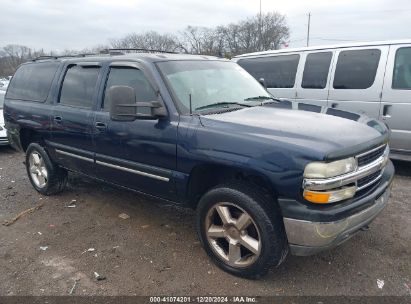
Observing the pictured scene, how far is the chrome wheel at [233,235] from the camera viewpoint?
300cm

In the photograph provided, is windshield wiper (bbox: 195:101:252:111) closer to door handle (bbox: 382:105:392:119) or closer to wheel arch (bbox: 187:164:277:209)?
wheel arch (bbox: 187:164:277:209)

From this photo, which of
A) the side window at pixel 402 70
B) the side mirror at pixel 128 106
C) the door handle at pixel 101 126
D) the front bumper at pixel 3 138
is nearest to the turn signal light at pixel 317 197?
the side mirror at pixel 128 106

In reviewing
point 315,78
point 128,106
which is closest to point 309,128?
point 128,106

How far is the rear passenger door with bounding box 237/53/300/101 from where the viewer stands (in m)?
6.58

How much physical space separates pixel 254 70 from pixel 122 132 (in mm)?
4139

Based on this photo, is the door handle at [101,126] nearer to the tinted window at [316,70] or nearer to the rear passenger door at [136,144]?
the rear passenger door at [136,144]

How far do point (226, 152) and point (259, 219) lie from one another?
1.86 ft

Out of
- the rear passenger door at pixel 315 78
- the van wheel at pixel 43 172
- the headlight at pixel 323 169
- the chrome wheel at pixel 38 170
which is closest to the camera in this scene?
the headlight at pixel 323 169

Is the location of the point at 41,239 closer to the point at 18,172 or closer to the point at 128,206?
the point at 128,206

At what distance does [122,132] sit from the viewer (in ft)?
12.1

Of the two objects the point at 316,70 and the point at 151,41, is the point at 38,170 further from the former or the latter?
the point at 151,41

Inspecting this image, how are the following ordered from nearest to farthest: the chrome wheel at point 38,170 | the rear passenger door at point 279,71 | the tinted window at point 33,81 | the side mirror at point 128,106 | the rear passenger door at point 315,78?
the side mirror at point 128,106, the tinted window at point 33,81, the chrome wheel at point 38,170, the rear passenger door at point 315,78, the rear passenger door at point 279,71

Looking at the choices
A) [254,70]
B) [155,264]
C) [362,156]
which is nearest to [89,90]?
[155,264]

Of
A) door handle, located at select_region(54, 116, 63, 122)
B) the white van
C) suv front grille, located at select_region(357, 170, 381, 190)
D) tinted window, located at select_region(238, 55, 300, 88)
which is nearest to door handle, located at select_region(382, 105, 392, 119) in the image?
the white van
